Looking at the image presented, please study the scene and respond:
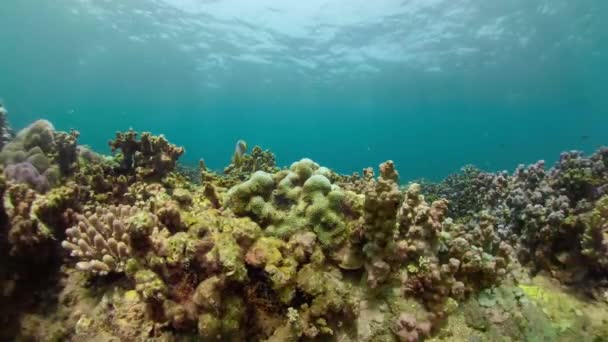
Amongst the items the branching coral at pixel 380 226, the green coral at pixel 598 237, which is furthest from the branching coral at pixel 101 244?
the green coral at pixel 598 237

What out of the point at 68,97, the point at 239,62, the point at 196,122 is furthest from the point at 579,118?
the point at 68,97

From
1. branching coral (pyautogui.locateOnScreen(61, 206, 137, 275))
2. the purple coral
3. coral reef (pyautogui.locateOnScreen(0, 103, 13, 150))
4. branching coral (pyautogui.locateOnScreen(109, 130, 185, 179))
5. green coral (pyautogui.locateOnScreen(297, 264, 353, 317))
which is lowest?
green coral (pyautogui.locateOnScreen(297, 264, 353, 317))

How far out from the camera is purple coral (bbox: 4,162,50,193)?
5.71 meters

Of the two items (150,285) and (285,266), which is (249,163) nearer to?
(285,266)

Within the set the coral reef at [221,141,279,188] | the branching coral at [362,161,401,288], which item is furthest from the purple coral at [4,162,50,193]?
the branching coral at [362,161,401,288]

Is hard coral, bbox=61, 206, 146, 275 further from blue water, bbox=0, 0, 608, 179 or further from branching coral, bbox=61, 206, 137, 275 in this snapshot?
blue water, bbox=0, 0, 608, 179

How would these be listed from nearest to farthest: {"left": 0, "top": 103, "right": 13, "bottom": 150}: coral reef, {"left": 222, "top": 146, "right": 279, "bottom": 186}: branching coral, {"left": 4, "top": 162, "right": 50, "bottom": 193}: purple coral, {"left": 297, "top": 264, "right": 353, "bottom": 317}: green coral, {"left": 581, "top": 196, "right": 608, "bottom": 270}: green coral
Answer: {"left": 297, "top": 264, "right": 353, "bottom": 317}: green coral → {"left": 581, "top": 196, "right": 608, "bottom": 270}: green coral → {"left": 4, "top": 162, "right": 50, "bottom": 193}: purple coral → {"left": 222, "top": 146, "right": 279, "bottom": 186}: branching coral → {"left": 0, "top": 103, "right": 13, "bottom": 150}: coral reef

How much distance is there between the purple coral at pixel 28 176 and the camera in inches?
225

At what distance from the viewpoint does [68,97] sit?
13012 cm

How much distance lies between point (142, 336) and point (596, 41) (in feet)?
166

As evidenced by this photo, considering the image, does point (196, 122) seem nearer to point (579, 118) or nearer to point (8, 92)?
point (8, 92)

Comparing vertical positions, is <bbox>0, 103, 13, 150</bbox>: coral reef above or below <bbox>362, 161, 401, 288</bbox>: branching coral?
above

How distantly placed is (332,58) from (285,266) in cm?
4403

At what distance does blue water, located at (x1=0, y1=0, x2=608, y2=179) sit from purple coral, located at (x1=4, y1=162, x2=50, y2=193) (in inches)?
1174
